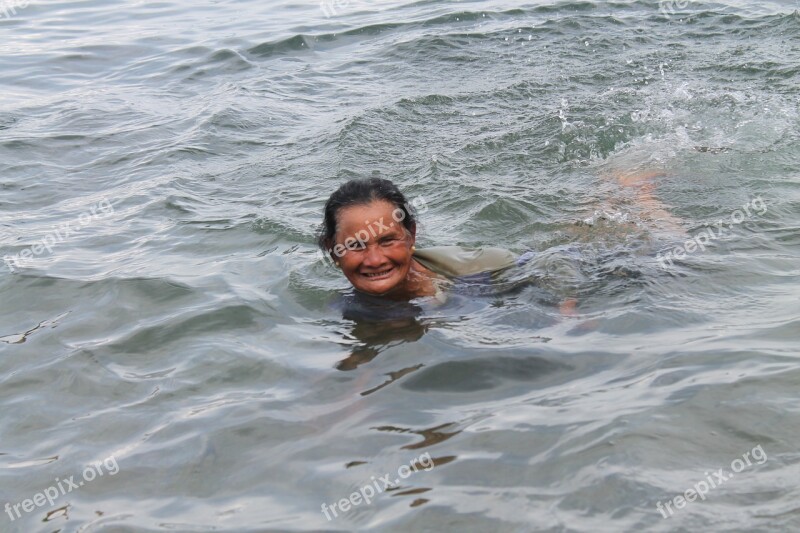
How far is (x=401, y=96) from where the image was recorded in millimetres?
9148

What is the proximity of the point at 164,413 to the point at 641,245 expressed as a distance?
9.50 ft

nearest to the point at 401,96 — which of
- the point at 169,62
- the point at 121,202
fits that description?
the point at 121,202

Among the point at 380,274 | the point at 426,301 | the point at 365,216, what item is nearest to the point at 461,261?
the point at 426,301

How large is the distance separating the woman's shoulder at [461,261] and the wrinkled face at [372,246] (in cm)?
33

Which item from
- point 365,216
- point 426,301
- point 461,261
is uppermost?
point 365,216

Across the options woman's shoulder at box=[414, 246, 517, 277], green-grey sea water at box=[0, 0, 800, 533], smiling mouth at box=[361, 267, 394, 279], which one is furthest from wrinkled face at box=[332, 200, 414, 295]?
woman's shoulder at box=[414, 246, 517, 277]

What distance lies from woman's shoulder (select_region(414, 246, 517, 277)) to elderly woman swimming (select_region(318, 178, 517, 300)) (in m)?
0.07

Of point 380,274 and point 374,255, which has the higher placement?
point 374,255

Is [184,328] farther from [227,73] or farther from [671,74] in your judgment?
[227,73]

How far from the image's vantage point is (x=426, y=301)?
194 inches

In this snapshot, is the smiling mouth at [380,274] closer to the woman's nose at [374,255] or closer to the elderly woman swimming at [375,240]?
the elderly woman swimming at [375,240]

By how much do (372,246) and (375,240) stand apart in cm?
3

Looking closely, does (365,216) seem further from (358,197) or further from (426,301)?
(426,301)

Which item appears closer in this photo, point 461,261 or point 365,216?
point 365,216
